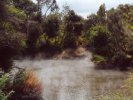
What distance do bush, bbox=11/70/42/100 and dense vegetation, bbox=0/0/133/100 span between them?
0.10m

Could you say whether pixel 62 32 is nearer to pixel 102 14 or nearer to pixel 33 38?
pixel 33 38

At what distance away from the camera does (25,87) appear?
1847cm

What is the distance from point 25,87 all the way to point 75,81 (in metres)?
7.81

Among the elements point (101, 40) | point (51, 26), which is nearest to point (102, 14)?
point (101, 40)

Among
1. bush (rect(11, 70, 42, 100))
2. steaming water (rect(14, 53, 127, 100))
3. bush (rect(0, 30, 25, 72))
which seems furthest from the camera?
steaming water (rect(14, 53, 127, 100))

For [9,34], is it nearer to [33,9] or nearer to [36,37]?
[36,37]

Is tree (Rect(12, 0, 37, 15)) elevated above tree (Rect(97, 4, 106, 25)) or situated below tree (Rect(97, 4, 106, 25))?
above

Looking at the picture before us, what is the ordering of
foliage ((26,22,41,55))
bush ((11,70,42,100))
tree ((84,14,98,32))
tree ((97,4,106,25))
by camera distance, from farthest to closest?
tree ((84,14,98,32))
foliage ((26,22,41,55))
tree ((97,4,106,25))
bush ((11,70,42,100))

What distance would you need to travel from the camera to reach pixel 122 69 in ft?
106

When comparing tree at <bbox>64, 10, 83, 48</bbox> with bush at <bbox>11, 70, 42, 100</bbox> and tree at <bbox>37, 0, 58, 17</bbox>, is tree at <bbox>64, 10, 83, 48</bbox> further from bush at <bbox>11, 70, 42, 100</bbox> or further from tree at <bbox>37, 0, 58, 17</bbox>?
bush at <bbox>11, 70, 42, 100</bbox>

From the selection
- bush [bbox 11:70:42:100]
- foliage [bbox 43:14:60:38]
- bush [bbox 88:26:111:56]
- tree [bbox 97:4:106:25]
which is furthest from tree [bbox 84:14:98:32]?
bush [bbox 11:70:42:100]

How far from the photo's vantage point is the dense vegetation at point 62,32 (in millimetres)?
19812

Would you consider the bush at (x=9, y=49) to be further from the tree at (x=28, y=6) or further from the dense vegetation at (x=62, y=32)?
the tree at (x=28, y=6)

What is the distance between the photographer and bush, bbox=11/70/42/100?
59.8ft
